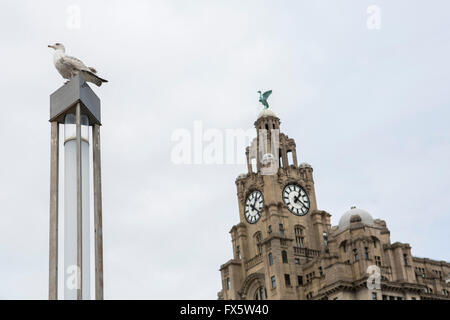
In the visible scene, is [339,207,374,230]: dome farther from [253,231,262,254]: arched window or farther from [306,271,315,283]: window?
[253,231,262,254]: arched window

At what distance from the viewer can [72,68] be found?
84.5 ft

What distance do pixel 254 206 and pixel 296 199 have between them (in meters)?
6.55

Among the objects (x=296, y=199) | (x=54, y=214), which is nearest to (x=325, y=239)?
(x=296, y=199)

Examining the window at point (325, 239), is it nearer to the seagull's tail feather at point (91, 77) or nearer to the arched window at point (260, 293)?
the arched window at point (260, 293)

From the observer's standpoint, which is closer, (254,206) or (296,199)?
(296,199)

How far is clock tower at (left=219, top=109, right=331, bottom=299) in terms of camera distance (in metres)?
100

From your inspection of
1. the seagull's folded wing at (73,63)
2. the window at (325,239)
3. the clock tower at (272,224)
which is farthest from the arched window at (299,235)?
the seagull's folded wing at (73,63)

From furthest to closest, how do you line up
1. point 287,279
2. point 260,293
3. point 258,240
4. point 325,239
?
point 325,239 < point 258,240 < point 260,293 < point 287,279

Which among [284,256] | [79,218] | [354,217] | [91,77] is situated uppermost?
[354,217]

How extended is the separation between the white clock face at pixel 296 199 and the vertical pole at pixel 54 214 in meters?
85.2

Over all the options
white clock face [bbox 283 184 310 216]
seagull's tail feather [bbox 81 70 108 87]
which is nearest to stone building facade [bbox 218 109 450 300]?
white clock face [bbox 283 184 310 216]

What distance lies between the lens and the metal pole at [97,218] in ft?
74.9

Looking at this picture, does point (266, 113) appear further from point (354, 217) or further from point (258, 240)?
point (354, 217)
